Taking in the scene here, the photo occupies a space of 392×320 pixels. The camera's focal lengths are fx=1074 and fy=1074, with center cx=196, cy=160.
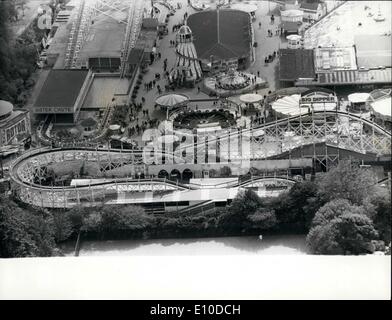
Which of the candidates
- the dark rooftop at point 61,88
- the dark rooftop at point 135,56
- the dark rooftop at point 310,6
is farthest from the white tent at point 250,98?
the dark rooftop at point 61,88

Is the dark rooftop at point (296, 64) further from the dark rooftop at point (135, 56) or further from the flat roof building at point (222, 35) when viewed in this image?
the dark rooftop at point (135, 56)

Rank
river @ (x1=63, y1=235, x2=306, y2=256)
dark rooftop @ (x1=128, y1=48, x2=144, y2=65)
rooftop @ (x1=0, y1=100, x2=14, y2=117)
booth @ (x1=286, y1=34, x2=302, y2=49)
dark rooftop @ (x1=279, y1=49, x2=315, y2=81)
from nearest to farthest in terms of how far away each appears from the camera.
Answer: river @ (x1=63, y1=235, x2=306, y2=256) → rooftop @ (x1=0, y1=100, x2=14, y2=117) → dark rooftop @ (x1=279, y1=49, x2=315, y2=81) → dark rooftop @ (x1=128, y1=48, x2=144, y2=65) → booth @ (x1=286, y1=34, x2=302, y2=49)

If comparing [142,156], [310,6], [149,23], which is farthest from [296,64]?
[142,156]

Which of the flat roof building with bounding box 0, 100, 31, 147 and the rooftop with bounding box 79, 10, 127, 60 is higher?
the rooftop with bounding box 79, 10, 127, 60

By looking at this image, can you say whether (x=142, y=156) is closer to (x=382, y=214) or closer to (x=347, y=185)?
(x=347, y=185)

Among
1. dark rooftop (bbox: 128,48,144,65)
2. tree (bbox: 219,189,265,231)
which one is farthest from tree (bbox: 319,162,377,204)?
dark rooftop (bbox: 128,48,144,65)

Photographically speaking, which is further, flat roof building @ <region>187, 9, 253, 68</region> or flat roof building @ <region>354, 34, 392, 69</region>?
flat roof building @ <region>187, 9, 253, 68</region>

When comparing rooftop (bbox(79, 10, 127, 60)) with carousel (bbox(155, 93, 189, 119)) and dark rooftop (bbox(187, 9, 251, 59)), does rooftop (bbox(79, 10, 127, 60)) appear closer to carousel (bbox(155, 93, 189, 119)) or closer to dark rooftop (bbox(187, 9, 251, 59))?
dark rooftop (bbox(187, 9, 251, 59))

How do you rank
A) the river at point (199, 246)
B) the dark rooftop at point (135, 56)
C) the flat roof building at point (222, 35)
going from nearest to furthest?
the river at point (199, 246) < the dark rooftop at point (135, 56) < the flat roof building at point (222, 35)
